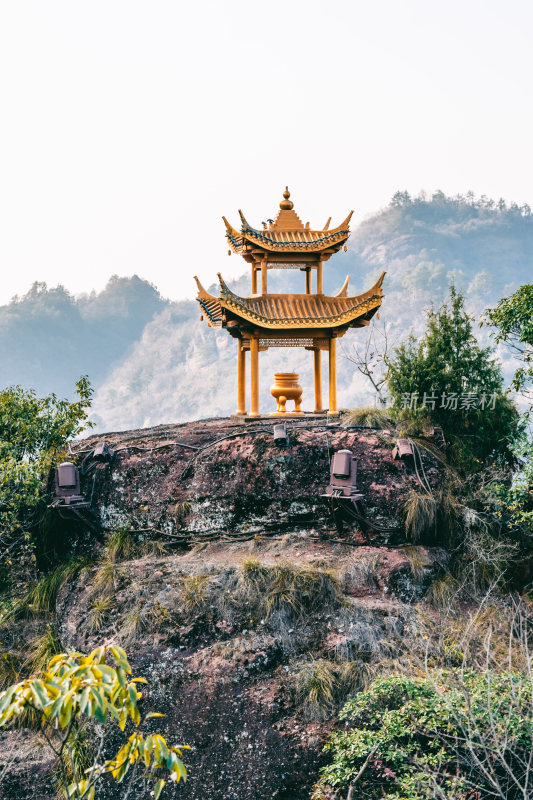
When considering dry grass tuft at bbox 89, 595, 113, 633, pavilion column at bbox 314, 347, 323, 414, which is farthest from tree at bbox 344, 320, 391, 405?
dry grass tuft at bbox 89, 595, 113, 633

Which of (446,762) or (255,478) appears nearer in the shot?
(446,762)

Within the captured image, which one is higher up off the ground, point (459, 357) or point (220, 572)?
point (459, 357)

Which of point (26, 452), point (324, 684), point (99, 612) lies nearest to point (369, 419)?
point (324, 684)

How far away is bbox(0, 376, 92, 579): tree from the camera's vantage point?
10.8m

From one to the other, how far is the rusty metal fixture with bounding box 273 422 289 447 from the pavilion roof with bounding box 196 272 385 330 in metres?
2.19

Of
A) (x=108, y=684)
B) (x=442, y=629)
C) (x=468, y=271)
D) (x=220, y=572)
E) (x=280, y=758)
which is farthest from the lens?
(x=468, y=271)

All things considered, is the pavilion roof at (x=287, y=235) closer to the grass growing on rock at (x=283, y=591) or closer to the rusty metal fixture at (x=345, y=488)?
the rusty metal fixture at (x=345, y=488)

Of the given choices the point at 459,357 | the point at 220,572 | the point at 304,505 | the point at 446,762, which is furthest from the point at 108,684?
the point at 459,357

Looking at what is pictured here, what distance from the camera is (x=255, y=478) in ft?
37.3

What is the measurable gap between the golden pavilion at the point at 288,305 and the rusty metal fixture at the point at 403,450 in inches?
82.1

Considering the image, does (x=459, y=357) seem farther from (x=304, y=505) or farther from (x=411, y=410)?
(x=304, y=505)

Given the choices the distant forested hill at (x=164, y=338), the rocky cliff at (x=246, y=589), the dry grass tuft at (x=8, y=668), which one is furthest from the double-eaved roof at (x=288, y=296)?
the distant forested hill at (x=164, y=338)

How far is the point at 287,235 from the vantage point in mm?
13695

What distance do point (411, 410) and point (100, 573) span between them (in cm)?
614
